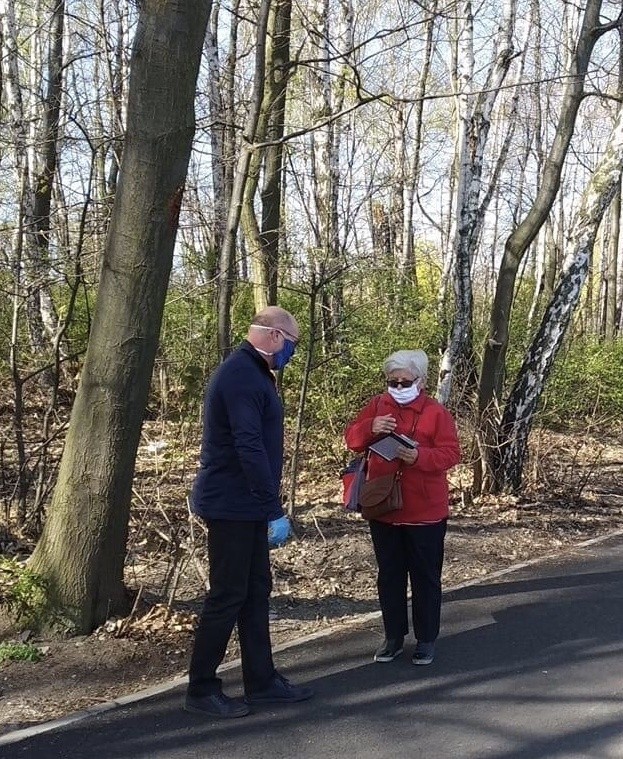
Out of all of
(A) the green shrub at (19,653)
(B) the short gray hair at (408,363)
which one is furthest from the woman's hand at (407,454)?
(A) the green shrub at (19,653)

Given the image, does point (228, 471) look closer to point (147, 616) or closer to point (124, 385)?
point (124, 385)

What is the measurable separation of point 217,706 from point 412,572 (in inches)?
51.9

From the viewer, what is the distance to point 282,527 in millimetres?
4035

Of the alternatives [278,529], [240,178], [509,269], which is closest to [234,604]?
[278,529]

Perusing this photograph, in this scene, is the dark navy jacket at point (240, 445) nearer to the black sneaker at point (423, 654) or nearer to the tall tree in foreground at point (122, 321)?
the tall tree in foreground at point (122, 321)

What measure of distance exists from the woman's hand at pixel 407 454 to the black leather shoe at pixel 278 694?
4.34 ft

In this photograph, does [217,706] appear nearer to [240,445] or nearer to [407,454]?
[240,445]

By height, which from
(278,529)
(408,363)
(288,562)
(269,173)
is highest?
(269,173)

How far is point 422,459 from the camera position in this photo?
4.54 metres

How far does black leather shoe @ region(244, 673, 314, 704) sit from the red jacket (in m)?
1.02

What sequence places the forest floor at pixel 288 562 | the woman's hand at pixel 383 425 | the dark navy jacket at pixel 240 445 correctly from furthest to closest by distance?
the woman's hand at pixel 383 425 < the forest floor at pixel 288 562 < the dark navy jacket at pixel 240 445

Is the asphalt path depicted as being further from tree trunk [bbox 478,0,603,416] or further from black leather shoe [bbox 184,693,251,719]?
tree trunk [bbox 478,0,603,416]

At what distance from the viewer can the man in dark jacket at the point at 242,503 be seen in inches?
154

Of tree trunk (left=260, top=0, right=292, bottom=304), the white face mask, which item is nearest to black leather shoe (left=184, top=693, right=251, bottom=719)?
the white face mask
